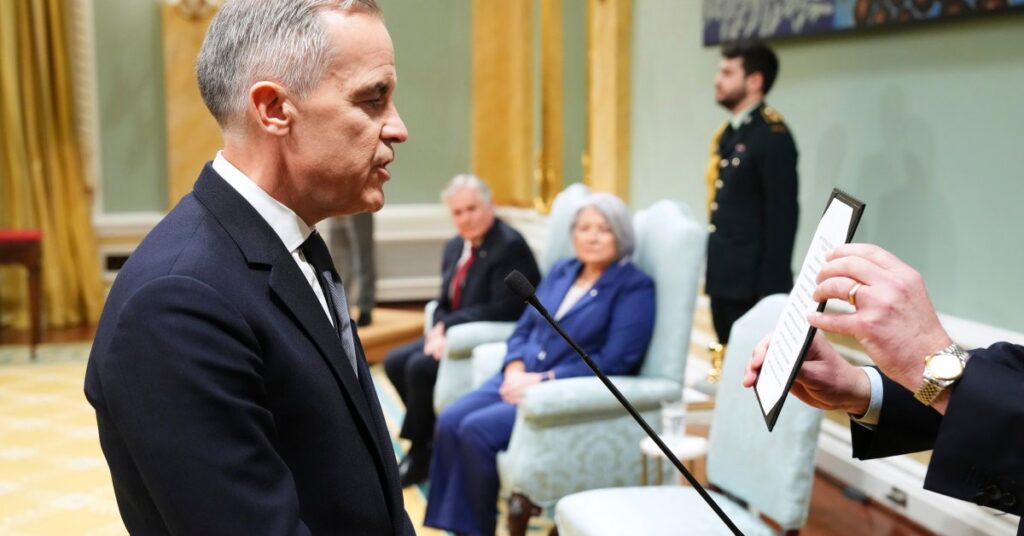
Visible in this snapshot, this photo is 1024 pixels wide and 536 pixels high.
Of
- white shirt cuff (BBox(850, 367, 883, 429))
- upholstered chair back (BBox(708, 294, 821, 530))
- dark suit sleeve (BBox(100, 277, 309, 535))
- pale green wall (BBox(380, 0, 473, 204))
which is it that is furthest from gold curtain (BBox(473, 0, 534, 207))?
dark suit sleeve (BBox(100, 277, 309, 535))

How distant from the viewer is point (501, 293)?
14.6 feet

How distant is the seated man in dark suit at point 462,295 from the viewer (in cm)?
434

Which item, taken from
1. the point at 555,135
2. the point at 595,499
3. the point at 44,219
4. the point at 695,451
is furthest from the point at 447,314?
the point at 44,219

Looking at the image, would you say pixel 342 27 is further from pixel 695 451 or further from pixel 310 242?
pixel 695 451

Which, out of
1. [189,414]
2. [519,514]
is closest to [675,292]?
[519,514]

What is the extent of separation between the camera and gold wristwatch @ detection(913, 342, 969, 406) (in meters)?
1.22

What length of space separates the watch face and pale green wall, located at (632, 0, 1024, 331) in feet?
7.38

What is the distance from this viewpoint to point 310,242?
132 centimetres

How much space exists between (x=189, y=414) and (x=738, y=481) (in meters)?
1.82

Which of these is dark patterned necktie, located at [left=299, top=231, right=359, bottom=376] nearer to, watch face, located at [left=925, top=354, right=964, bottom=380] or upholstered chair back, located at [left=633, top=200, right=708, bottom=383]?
watch face, located at [left=925, top=354, right=964, bottom=380]

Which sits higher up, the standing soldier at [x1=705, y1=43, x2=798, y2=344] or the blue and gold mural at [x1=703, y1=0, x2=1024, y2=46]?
the blue and gold mural at [x1=703, y1=0, x2=1024, y2=46]

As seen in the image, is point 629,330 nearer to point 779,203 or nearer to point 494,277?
point 779,203

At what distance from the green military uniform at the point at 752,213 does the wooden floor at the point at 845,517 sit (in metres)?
0.80

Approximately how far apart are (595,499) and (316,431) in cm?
158
